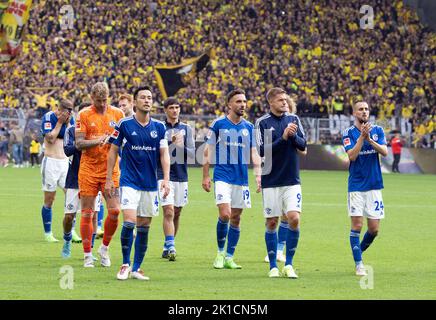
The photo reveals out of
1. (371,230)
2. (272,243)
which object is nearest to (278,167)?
(272,243)

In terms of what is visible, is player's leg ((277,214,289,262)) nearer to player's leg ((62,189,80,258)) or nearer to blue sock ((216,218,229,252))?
blue sock ((216,218,229,252))

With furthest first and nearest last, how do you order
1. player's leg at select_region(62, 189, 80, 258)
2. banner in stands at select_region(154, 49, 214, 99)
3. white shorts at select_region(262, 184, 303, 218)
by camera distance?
banner in stands at select_region(154, 49, 214, 99)
player's leg at select_region(62, 189, 80, 258)
white shorts at select_region(262, 184, 303, 218)

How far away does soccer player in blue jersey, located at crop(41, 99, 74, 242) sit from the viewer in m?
16.5

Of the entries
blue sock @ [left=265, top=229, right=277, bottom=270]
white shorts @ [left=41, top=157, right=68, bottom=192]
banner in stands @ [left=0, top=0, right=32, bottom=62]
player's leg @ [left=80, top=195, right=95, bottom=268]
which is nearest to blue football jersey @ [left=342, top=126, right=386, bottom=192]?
blue sock @ [left=265, top=229, right=277, bottom=270]

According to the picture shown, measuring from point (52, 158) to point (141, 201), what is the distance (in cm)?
545

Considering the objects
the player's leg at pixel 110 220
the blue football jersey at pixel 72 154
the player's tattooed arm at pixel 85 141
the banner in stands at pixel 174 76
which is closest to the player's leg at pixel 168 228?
the player's leg at pixel 110 220

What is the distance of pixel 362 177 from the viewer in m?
13.5

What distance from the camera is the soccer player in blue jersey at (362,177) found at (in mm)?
13344

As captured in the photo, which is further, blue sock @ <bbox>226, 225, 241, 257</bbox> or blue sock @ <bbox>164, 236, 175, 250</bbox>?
blue sock @ <bbox>164, 236, 175, 250</bbox>

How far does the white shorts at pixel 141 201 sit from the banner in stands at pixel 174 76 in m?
35.5

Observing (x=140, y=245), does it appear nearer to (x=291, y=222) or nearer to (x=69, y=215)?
(x=291, y=222)

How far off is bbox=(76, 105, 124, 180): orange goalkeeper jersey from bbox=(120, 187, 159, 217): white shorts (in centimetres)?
143

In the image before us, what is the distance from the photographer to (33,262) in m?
14.2

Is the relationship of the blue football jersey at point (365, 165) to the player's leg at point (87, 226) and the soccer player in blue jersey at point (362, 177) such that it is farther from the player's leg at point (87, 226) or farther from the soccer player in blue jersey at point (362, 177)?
the player's leg at point (87, 226)
